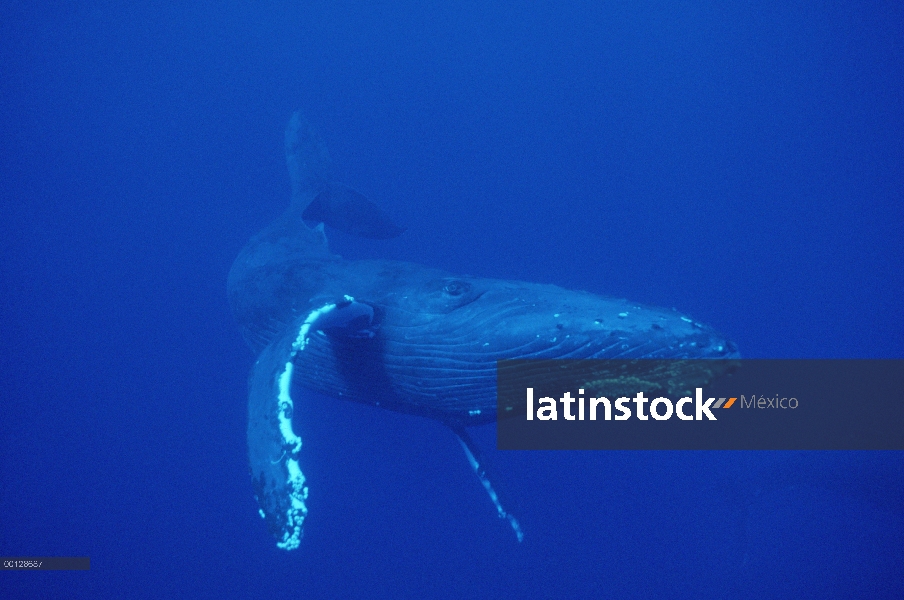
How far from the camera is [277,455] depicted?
3301mm

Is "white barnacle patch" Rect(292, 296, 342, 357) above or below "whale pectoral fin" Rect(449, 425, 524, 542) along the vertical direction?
Result: above

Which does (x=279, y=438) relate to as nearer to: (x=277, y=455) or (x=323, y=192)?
(x=277, y=455)

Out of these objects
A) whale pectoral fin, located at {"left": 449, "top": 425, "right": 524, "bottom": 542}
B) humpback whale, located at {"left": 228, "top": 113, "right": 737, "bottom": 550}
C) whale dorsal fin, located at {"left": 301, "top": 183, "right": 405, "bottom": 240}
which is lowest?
whale pectoral fin, located at {"left": 449, "top": 425, "right": 524, "bottom": 542}

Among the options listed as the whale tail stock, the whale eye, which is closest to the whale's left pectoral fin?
the whale eye

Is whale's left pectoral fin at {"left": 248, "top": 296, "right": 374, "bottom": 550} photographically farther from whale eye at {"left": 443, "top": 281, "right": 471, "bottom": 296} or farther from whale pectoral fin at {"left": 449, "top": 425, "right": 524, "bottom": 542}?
whale pectoral fin at {"left": 449, "top": 425, "right": 524, "bottom": 542}

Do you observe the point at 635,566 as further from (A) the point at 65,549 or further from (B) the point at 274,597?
(A) the point at 65,549

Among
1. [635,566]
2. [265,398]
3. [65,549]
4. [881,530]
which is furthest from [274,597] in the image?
[881,530]

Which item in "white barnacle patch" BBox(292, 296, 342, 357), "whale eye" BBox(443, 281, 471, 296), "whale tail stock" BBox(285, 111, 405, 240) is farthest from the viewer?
"whale tail stock" BBox(285, 111, 405, 240)

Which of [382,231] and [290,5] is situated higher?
[290,5]

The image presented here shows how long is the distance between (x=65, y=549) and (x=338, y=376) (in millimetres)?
10341

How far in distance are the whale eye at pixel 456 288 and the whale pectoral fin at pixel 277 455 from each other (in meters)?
1.33

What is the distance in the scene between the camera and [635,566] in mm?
11188

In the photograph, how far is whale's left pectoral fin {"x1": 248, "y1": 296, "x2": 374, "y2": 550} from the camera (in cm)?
316

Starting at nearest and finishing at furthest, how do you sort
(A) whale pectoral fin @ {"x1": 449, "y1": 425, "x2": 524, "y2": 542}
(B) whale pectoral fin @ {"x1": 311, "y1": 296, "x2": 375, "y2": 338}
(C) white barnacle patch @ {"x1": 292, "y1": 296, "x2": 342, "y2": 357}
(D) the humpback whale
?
1. (D) the humpback whale
2. (C) white barnacle patch @ {"x1": 292, "y1": 296, "x2": 342, "y2": 357}
3. (B) whale pectoral fin @ {"x1": 311, "y1": 296, "x2": 375, "y2": 338}
4. (A) whale pectoral fin @ {"x1": 449, "y1": 425, "x2": 524, "y2": 542}
